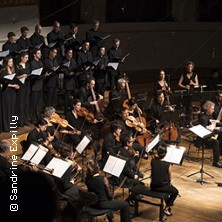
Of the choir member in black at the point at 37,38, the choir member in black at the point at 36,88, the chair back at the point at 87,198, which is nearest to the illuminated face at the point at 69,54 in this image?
the choir member in black at the point at 37,38

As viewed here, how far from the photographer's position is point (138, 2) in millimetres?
16172

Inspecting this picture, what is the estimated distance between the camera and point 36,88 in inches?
364

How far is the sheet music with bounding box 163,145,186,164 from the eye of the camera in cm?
714

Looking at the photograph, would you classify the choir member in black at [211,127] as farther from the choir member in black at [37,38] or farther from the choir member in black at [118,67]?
the choir member in black at [37,38]

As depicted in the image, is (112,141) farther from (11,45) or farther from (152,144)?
(11,45)

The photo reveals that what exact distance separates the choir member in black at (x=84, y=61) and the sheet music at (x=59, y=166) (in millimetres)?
4197

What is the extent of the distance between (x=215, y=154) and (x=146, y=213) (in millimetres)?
2718

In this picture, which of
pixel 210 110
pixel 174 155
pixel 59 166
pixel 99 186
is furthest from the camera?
pixel 210 110

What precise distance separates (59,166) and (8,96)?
266cm

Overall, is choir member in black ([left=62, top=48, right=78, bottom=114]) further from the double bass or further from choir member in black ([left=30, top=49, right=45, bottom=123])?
the double bass

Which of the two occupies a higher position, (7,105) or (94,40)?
(94,40)

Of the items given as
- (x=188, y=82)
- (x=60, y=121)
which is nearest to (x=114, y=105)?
(x=60, y=121)

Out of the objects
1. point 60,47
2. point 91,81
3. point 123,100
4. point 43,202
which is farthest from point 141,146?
point 43,202

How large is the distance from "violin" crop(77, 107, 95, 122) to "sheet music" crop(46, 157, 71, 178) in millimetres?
2791
